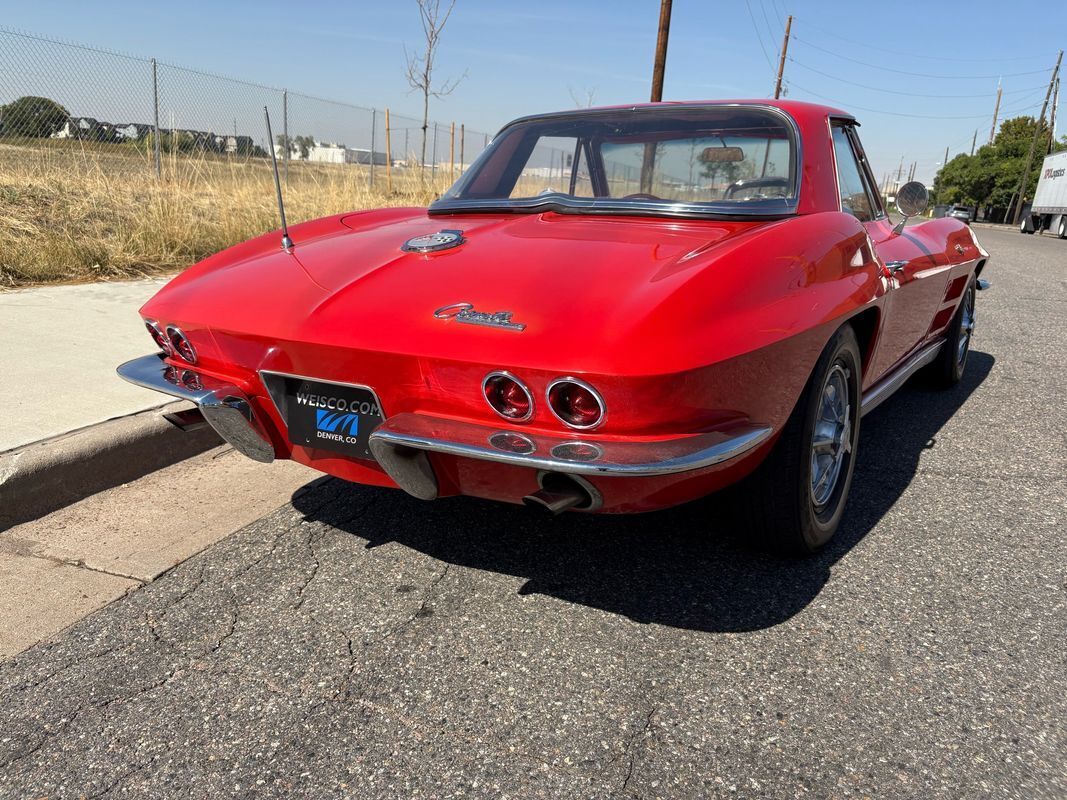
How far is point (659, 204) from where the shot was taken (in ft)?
8.82

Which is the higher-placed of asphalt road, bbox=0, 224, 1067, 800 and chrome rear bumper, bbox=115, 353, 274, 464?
chrome rear bumper, bbox=115, 353, 274, 464

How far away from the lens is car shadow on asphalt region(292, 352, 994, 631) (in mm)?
2402

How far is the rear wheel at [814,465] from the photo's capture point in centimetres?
235

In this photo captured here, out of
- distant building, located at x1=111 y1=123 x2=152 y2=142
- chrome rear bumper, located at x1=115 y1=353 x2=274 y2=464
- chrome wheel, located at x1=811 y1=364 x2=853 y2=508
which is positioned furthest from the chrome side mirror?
distant building, located at x1=111 y1=123 x2=152 y2=142

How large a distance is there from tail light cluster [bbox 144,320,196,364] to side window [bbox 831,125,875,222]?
7.20 ft

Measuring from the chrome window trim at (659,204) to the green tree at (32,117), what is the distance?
8895 millimetres

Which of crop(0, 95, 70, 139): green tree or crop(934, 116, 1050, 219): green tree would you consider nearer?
crop(0, 95, 70, 139): green tree

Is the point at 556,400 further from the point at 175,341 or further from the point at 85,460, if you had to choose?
the point at 85,460

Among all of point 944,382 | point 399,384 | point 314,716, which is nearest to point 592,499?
point 399,384

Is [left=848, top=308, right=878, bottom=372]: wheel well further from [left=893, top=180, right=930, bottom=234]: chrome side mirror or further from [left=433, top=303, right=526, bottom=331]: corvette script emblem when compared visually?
[left=433, top=303, right=526, bottom=331]: corvette script emblem

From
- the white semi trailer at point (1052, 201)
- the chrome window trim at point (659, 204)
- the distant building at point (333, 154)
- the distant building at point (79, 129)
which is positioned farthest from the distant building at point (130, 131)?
the white semi trailer at point (1052, 201)

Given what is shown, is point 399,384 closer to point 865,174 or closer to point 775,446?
point 775,446

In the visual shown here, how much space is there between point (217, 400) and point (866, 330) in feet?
7.04

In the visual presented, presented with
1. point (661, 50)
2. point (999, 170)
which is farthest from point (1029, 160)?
point (661, 50)
